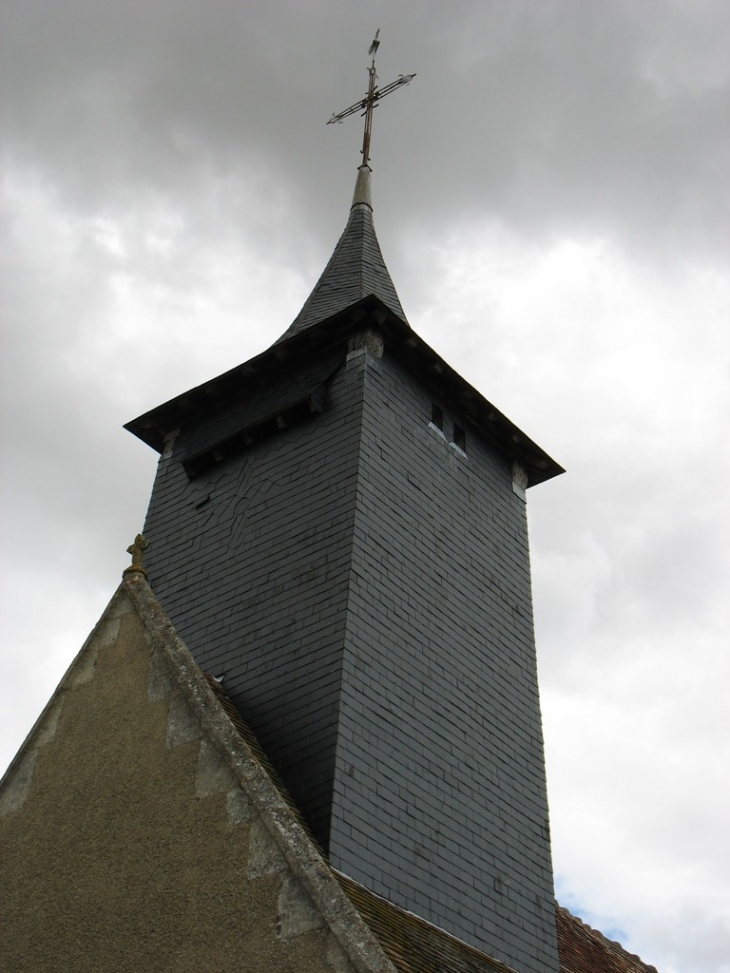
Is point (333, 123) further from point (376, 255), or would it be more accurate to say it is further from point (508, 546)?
point (508, 546)

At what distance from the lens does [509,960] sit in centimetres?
1000

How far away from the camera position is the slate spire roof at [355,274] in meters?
15.1

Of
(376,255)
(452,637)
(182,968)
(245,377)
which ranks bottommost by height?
(182,968)

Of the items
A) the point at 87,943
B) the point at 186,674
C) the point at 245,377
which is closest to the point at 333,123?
the point at 245,377

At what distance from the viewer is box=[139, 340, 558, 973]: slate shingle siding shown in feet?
31.6

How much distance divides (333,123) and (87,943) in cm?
1420

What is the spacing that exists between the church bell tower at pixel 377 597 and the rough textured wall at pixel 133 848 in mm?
1450

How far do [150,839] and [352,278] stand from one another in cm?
983

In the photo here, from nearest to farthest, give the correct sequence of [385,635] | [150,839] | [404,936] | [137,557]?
[150,839], [404,936], [137,557], [385,635]

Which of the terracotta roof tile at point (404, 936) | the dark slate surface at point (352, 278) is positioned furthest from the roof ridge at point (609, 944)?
the dark slate surface at point (352, 278)

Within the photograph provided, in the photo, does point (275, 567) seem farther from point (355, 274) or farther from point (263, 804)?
point (355, 274)

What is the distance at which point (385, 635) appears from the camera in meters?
10.7

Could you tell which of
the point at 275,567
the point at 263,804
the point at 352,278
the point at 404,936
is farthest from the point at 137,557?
the point at 352,278

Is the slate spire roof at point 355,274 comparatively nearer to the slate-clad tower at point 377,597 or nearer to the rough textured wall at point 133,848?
the slate-clad tower at point 377,597
